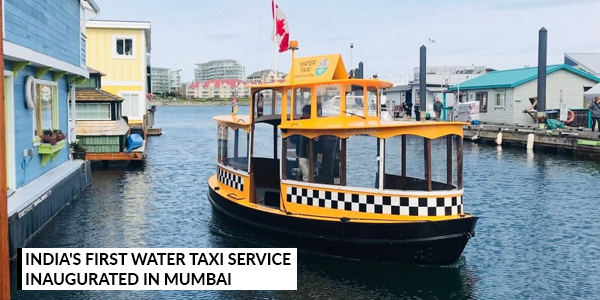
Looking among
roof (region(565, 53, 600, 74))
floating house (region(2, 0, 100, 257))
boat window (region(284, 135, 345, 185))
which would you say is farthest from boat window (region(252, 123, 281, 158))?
roof (region(565, 53, 600, 74))

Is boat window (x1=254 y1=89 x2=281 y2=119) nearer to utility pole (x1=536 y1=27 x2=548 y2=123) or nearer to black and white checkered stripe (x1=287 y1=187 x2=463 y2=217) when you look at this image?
black and white checkered stripe (x1=287 y1=187 x2=463 y2=217)

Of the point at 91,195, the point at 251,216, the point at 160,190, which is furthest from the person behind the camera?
the point at 160,190

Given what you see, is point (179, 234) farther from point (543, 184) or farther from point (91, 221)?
point (543, 184)

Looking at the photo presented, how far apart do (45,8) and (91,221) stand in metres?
5.93

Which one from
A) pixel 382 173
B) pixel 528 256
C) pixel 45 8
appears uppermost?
pixel 45 8

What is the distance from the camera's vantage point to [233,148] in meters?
16.5

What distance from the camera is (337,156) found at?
43.5 ft

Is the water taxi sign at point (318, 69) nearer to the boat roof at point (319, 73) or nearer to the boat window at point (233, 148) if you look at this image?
the boat roof at point (319, 73)

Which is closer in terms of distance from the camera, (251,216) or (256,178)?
(251,216)

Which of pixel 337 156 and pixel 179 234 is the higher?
pixel 337 156

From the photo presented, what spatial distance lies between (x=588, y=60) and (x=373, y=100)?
185 feet

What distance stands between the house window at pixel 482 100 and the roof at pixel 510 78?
0.61 m

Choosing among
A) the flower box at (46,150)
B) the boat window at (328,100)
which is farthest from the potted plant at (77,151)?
the boat window at (328,100)

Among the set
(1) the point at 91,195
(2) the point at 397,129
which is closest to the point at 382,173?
(2) the point at 397,129
